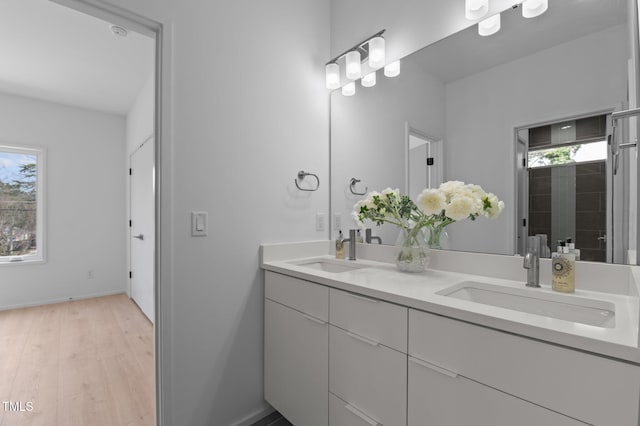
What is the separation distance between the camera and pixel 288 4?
182 cm

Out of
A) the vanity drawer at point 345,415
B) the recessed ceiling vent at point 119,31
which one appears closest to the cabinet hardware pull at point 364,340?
the vanity drawer at point 345,415

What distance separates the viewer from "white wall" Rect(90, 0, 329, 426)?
138 cm

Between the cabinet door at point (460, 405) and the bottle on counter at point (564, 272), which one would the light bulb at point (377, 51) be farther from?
the cabinet door at point (460, 405)

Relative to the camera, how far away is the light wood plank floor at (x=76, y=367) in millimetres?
1756

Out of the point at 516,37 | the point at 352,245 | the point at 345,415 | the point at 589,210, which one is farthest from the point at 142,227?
the point at 589,210

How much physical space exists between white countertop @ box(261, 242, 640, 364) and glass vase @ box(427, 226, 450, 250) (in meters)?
0.06

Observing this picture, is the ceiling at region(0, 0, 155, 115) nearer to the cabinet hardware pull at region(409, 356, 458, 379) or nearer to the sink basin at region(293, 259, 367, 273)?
the sink basin at region(293, 259, 367, 273)

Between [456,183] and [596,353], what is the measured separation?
0.84 m

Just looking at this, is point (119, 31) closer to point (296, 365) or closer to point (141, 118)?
point (141, 118)

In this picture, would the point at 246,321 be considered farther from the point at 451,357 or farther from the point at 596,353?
the point at 596,353

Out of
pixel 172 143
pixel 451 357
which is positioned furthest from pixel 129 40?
pixel 451 357

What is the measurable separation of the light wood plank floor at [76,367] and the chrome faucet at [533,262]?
6.67 feet

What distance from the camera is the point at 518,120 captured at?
50.5 inches

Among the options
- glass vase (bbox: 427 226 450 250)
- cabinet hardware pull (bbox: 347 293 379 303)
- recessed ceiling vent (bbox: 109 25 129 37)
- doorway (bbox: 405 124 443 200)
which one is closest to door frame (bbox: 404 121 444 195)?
doorway (bbox: 405 124 443 200)
